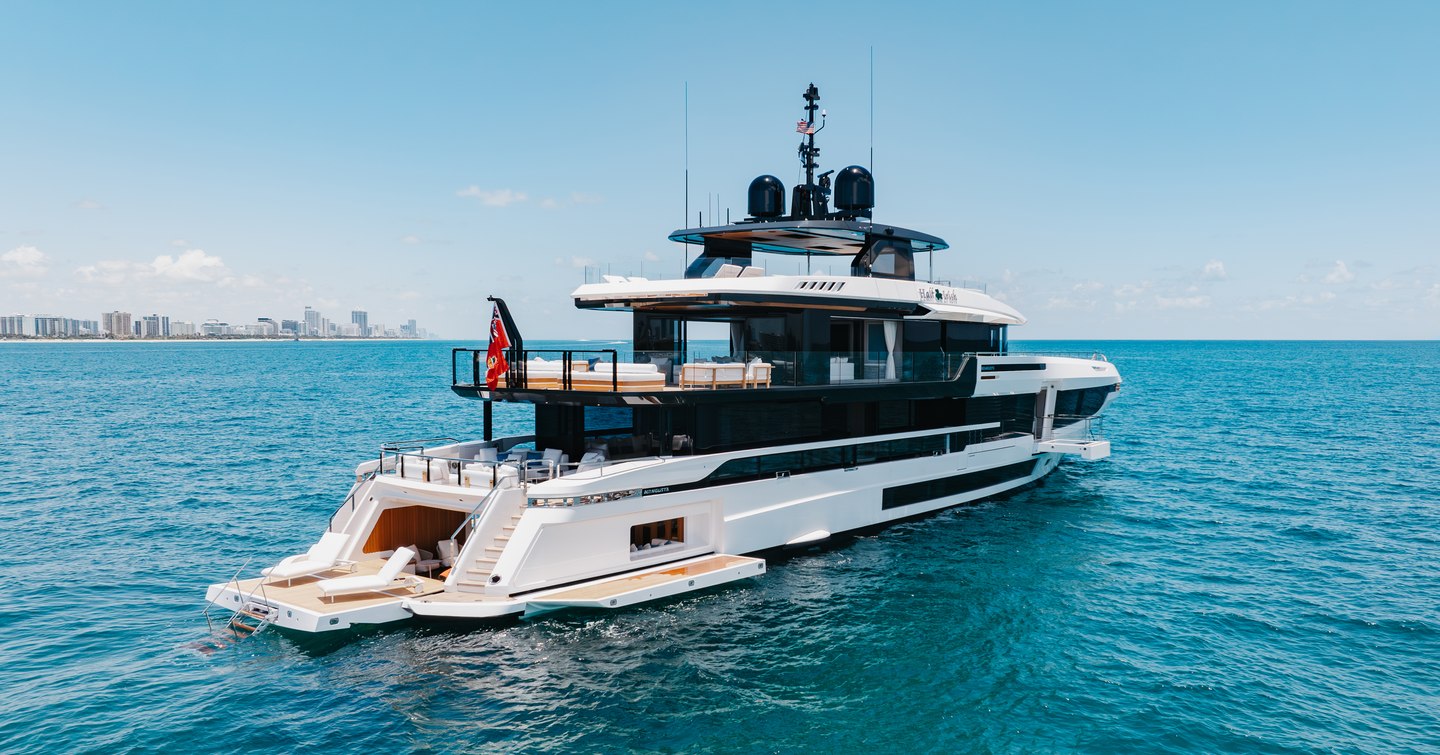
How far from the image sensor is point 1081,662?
46.8ft

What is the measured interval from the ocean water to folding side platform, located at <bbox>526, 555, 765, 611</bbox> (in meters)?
0.52

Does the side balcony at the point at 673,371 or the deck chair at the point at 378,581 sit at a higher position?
the side balcony at the point at 673,371

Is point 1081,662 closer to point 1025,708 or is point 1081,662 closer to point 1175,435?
point 1025,708

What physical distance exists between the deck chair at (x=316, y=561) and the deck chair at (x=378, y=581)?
1.55ft

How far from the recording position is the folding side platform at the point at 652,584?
48.1ft

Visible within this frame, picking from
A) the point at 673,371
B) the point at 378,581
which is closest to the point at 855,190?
the point at 673,371

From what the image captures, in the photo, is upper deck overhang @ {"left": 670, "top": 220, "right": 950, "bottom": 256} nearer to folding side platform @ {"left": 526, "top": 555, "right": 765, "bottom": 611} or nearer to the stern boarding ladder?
folding side platform @ {"left": 526, "top": 555, "right": 765, "bottom": 611}

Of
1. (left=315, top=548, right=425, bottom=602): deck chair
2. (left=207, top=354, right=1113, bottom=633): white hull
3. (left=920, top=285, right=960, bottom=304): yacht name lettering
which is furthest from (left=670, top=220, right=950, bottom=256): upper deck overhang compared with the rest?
(left=315, top=548, right=425, bottom=602): deck chair

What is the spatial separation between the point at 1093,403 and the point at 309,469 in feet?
106

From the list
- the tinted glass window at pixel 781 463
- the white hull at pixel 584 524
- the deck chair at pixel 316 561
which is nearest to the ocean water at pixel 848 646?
the white hull at pixel 584 524

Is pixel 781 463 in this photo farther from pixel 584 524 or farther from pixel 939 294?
pixel 939 294

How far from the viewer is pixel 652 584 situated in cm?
1563

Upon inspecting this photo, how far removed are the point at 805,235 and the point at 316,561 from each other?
15.3 m

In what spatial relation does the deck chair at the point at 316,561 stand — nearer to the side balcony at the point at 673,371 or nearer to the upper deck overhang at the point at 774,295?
the side balcony at the point at 673,371
